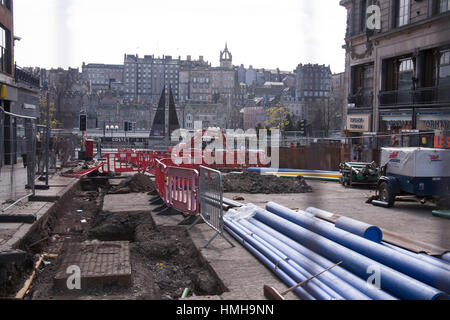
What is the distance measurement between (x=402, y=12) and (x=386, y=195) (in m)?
18.5

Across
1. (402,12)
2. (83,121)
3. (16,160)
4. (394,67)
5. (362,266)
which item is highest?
(402,12)

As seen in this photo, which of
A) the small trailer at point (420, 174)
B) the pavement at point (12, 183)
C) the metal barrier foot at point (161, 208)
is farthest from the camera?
the small trailer at point (420, 174)

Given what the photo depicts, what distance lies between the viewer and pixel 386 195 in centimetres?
1353

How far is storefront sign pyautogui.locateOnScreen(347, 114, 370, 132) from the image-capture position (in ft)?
104

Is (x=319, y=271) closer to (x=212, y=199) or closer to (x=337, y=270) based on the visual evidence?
(x=337, y=270)

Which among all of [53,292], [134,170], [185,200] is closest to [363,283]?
[53,292]

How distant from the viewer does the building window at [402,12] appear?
1059 inches

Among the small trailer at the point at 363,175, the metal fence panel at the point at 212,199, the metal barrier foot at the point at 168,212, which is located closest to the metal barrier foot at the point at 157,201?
the metal barrier foot at the point at 168,212

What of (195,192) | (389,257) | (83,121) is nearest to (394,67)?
(83,121)

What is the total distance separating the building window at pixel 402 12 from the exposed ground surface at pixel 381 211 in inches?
567

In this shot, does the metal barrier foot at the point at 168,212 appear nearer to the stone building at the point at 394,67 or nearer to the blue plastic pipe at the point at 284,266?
the blue plastic pipe at the point at 284,266

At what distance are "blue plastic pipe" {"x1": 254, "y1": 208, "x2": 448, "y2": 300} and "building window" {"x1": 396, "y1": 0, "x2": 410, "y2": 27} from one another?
23.7 m

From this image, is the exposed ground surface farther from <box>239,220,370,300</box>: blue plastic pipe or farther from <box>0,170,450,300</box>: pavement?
<box>239,220,370,300</box>: blue plastic pipe
